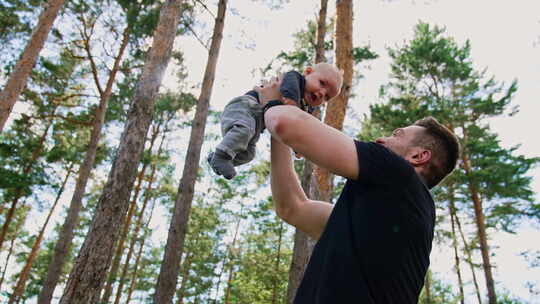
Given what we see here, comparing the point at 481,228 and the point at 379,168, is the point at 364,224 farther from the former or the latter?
the point at 481,228

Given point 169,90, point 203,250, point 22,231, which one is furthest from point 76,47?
point 22,231

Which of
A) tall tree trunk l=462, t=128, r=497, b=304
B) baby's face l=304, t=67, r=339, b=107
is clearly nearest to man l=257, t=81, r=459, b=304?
baby's face l=304, t=67, r=339, b=107

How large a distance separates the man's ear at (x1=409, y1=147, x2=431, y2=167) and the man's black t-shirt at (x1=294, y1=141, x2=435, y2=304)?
246mm

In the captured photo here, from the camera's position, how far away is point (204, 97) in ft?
27.4

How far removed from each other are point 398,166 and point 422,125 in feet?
1.75

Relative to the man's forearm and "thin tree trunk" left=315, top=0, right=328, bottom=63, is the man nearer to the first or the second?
the man's forearm

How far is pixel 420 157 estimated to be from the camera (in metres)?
1.80

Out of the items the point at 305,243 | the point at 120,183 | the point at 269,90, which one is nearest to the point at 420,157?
the point at 269,90

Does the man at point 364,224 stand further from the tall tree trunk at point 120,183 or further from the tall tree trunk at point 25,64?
the tall tree trunk at point 25,64

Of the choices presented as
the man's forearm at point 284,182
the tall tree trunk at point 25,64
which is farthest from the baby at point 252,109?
the tall tree trunk at point 25,64

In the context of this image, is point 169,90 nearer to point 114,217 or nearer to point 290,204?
point 114,217

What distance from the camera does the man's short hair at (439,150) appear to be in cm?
182

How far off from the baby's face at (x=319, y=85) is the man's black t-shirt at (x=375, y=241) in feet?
2.40

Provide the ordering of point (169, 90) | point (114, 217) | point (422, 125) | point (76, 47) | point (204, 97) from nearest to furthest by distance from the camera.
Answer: point (422, 125)
point (114, 217)
point (204, 97)
point (76, 47)
point (169, 90)
